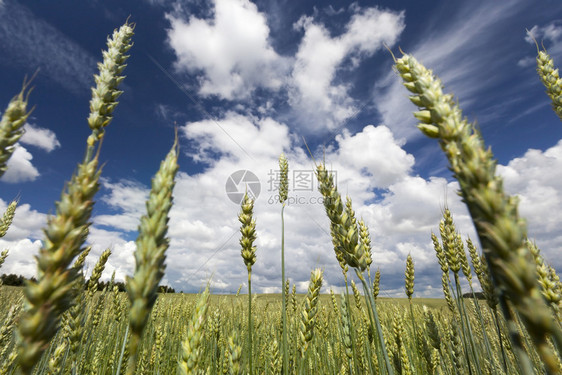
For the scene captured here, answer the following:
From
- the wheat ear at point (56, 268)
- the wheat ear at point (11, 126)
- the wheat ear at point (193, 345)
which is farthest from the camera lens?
the wheat ear at point (193, 345)

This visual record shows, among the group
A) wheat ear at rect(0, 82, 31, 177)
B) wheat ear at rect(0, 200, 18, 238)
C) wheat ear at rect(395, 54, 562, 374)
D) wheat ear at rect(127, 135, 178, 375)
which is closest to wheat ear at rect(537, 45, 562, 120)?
wheat ear at rect(395, 54, 562, 374)

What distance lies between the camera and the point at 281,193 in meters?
5.51

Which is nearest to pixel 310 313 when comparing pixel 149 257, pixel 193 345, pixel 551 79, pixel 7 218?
pixel 193 345

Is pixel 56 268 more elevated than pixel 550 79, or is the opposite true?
pixel 550 79

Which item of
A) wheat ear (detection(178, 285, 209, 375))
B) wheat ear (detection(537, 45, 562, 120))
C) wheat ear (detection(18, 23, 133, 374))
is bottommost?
wheat ear (detection(178, 285, 209, 375))

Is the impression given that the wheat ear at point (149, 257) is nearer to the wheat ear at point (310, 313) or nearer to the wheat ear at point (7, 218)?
the wheat ear at point (310, 313)

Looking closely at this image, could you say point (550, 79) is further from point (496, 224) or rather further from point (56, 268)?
point (56, 268)

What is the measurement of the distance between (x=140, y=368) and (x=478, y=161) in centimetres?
552

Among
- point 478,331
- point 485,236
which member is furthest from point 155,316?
point 478,331

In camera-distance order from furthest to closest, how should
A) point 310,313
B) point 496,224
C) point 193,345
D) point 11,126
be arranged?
point 310,313, point 193,345, point 11,126, point 496,224

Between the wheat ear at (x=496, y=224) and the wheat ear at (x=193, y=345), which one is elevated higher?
the wheat ear at (x=496, y=224)

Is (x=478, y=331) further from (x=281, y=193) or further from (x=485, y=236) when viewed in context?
(x=485, y=236)

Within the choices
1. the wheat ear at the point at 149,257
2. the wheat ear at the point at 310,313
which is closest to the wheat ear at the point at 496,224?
the wheat ear at the point at 149,257

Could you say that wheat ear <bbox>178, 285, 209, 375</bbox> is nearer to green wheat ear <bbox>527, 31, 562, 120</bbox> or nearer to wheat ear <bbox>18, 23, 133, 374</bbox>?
wheat ear <bbox>18, 23, 133, 374</bbox>
